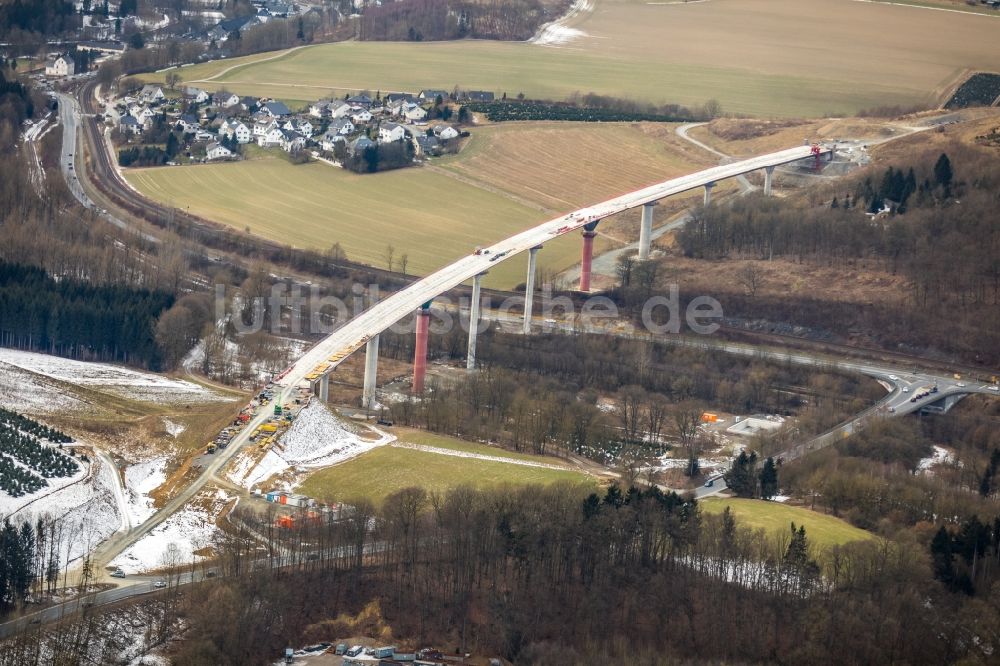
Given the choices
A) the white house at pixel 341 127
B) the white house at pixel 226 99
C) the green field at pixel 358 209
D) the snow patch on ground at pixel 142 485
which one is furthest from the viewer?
the white house at pixel 226 99

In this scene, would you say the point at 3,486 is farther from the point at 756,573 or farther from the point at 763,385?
the point at 763,385

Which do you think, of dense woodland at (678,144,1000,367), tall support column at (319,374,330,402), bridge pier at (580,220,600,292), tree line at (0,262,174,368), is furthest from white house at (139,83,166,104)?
tall support column at (319,374,330,402)

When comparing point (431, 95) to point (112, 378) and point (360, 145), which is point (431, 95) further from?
point (112, 378)

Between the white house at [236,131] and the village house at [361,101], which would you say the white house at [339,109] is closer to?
the village house at [361,101]

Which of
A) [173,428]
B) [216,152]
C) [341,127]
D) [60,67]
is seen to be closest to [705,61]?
[341,127]

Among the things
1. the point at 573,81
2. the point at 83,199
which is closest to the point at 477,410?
the point at 83,199

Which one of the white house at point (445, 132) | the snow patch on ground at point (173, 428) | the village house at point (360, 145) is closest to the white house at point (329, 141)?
the village house at point (360, 145)

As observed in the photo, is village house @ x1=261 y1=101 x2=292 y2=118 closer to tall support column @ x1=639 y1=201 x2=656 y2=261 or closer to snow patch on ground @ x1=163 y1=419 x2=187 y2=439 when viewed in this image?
tall support column @ x1=639 y1=201 x2=656 y2=261
